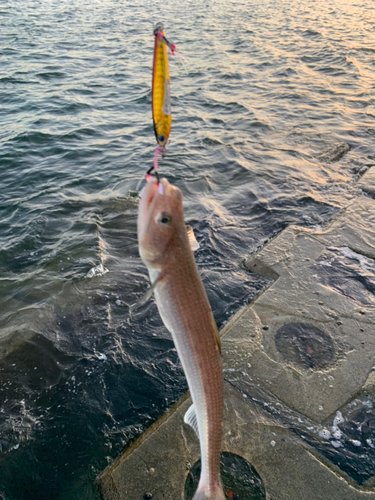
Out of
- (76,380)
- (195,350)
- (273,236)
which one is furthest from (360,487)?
(273,236)

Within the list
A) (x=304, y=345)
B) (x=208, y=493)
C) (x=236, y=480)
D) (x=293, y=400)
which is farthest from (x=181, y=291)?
(x=304, y=345)

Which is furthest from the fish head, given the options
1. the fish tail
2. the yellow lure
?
the fish tail

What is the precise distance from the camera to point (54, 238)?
707 centimetres

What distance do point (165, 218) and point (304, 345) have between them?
9.76 feet

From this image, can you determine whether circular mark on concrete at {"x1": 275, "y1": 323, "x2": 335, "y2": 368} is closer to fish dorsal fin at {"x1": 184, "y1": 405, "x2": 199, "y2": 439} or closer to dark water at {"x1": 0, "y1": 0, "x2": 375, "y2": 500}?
dark water at {"x1": 0, "y1": 0, "x2": 375, "y2": 500}

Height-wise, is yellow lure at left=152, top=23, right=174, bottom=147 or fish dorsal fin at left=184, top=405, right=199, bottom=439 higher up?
yellow lure at left=152, top=23, right=174, bottom=147

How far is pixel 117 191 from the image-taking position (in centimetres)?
855

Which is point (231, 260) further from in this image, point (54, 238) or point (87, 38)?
Result: point (87, 38)

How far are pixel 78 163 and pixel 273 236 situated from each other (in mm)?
5307

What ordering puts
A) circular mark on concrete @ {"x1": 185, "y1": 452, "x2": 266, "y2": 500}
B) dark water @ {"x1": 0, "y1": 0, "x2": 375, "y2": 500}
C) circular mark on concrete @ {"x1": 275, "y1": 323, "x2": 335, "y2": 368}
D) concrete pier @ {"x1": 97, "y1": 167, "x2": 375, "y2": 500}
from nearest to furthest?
circular mark on concrete @ {"x1": 185, "y1": 452, "x2": 266, "y2": 500}, concrete pier @ {"x1": 97, "y1": 167, "x2": 375, "y2": 500}, dark water @ {"x1": 0, "y1": 0, "x2": 375, "y2": 500}, circular mark on concrete @ {"x1": 275, "y1": 323, "x2": 335, "y2": 368}

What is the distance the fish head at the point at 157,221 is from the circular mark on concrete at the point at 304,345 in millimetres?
2705

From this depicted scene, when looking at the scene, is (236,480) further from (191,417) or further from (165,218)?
(165,218)

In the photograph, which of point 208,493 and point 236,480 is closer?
point 208,493

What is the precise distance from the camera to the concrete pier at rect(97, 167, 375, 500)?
3197 millimetres
